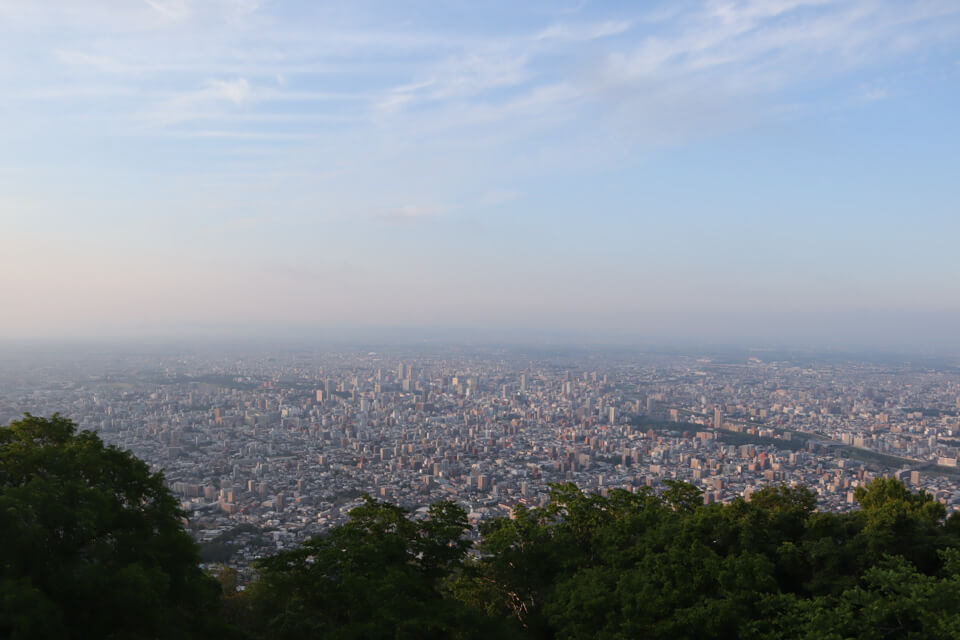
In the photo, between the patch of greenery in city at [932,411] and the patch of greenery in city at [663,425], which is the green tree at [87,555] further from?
the patch of greenery in city at [932,411]

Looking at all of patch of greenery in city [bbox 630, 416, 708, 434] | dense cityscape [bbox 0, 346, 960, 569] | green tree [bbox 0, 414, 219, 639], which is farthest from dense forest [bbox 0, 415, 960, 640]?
patch of greenery in city [bbox 630, 416, 708, 434]

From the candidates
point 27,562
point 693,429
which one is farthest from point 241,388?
point 27,562

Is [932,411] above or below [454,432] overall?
above

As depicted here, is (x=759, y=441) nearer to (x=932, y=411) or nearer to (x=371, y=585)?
(x=932, y=411)

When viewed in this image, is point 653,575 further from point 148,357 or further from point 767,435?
point 148,357

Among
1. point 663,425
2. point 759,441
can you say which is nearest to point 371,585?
point 759,441

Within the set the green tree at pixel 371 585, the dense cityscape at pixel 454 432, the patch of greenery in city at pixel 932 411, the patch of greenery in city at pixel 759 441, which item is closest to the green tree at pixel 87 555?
the green tree at pixel 371 585
